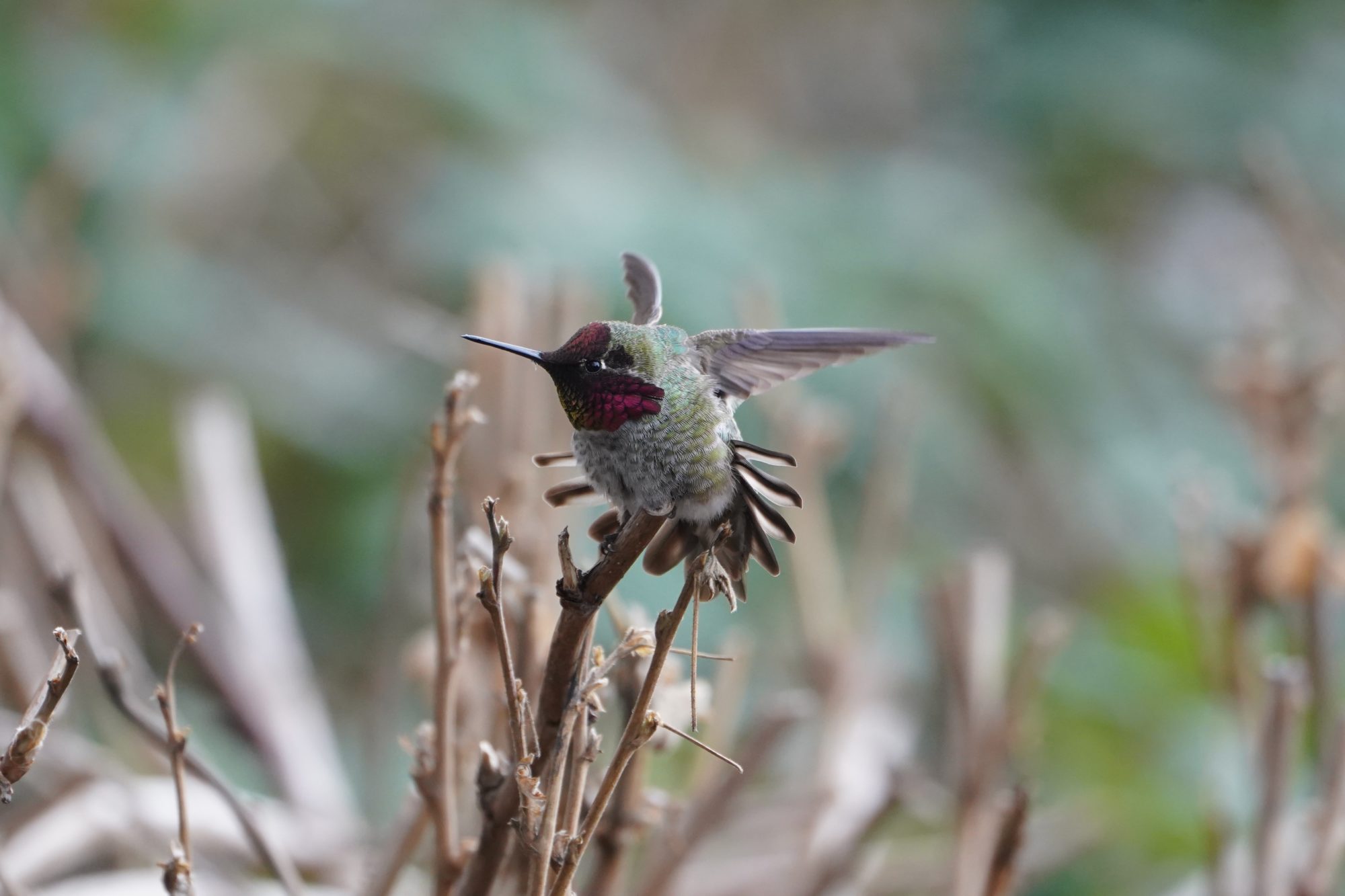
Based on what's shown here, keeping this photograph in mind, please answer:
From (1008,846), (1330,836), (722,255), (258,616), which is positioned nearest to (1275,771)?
(1330,836)

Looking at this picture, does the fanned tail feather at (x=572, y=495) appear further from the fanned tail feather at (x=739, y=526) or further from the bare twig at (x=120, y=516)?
the bare twig at (x=120, y=516)

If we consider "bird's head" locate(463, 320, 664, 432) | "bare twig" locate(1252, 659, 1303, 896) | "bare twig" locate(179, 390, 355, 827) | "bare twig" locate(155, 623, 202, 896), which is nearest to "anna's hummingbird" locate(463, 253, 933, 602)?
"bird's head" locate(463, 320, 664, 432)

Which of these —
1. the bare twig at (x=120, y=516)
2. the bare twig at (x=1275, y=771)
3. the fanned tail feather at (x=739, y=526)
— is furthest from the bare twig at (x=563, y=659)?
the bare twig at (x=120, y=516)

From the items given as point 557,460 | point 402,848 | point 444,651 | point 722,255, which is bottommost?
point 402,848

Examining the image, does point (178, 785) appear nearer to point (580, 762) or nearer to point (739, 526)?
point (580, 762)

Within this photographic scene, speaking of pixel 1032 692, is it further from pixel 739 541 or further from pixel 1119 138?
pixel 1119 138

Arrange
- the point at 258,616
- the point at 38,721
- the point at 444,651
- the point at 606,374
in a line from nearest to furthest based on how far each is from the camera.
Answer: the point at 38,721
the point at 444,651
the point at 606,374
the point at 258,616

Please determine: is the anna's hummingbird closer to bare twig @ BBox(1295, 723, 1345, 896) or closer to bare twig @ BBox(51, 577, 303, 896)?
bare twig @ BBox(51, 577, 303, 896)

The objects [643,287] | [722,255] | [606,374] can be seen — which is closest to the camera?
[606,374]
